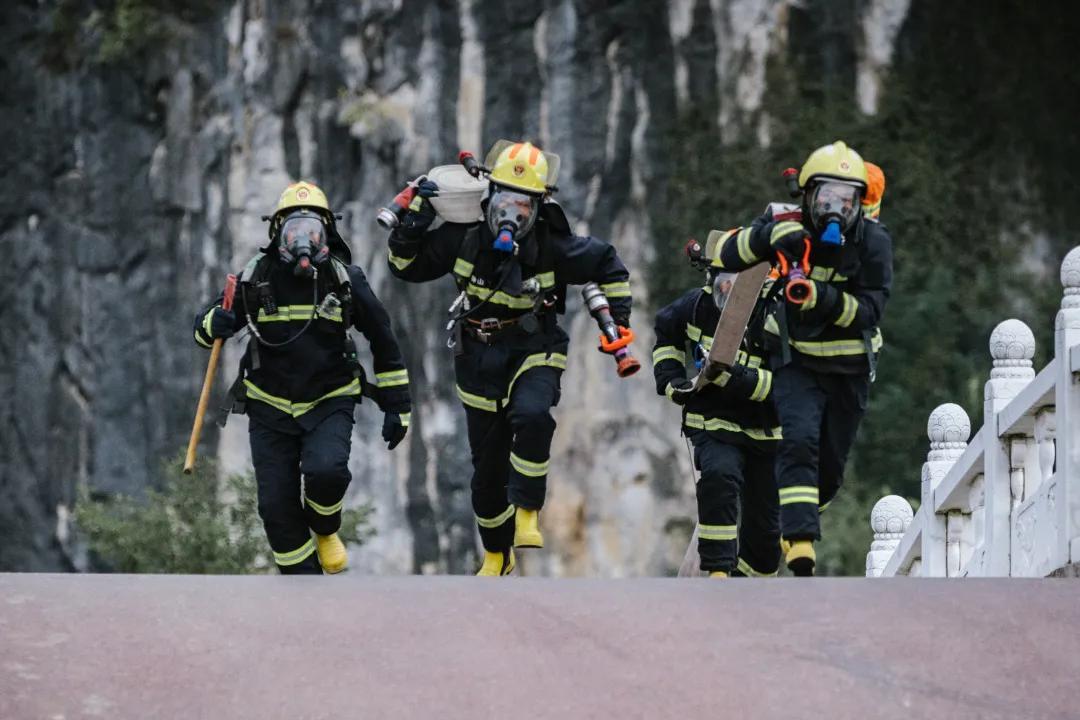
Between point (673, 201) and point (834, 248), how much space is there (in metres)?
21.3

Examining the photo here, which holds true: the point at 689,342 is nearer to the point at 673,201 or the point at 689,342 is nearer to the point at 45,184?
the point at 673,201

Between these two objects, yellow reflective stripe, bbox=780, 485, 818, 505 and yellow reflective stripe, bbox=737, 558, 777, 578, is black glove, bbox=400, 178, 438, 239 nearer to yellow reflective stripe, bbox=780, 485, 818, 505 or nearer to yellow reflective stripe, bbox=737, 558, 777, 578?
yellow reflective stripe, bbox=780, 485, 818, 505

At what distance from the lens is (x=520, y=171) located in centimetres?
1016

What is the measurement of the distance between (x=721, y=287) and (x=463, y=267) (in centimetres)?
127

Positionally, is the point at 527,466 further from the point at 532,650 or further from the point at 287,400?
the point at 532,650

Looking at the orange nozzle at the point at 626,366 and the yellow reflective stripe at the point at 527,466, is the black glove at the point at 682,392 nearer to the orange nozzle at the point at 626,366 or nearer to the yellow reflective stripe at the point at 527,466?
the orange nozzle at the point at 626,366

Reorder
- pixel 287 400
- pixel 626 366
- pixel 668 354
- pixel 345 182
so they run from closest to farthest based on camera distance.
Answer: pixel 626 366 → pixel 287 400 → pixel 668 354 → pixel 345 182

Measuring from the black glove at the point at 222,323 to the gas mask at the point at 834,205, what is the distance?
8.17ft

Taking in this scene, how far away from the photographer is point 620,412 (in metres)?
31.2

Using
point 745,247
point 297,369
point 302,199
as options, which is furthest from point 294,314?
point 745,247

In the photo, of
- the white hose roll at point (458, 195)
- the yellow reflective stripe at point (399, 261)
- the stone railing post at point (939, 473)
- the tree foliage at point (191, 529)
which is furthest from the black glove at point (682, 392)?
the tree foliage at point (191, 529)

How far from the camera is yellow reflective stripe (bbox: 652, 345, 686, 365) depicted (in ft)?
35.8

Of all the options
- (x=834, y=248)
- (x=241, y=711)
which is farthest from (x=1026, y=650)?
(x=834, y=248)

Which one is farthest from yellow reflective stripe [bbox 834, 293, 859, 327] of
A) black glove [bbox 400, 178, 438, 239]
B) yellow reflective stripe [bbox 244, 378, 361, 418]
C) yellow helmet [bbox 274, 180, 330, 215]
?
yellow helmet [bbox 274, 180, 330, 215]
